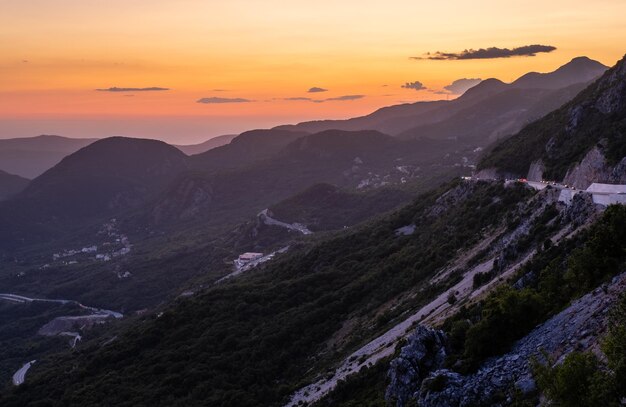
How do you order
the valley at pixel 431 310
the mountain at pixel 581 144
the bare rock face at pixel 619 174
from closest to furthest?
the valley at pixel 431 310, the bare rock face at pixel 619 174, the mountain at pixel 581 144

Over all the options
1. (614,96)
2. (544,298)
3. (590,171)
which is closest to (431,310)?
(544,298)

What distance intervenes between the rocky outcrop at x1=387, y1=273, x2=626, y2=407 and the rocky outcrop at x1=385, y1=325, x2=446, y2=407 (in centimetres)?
256

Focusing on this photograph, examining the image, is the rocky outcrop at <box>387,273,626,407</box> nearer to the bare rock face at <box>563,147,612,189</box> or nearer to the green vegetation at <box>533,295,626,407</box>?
the green vegetation at <box>533,295,626,407</box>

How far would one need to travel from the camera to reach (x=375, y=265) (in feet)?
294

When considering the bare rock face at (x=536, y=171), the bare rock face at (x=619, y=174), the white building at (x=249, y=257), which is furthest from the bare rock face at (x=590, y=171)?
the white building at (x=249, y=257)

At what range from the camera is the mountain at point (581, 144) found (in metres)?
65.8

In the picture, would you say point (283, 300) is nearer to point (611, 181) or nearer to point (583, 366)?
point (611, 181)

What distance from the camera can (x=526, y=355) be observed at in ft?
96.8

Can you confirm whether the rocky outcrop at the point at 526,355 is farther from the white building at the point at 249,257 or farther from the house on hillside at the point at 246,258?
the white building at the point at 249,257

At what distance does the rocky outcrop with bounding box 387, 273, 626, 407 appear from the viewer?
27656 mm

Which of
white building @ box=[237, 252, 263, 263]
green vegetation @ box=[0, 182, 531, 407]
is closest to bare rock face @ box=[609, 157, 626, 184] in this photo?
green vegetation @ box=[0, 182, 531, 407]

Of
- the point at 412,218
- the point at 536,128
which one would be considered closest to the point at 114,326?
the point at 412,218

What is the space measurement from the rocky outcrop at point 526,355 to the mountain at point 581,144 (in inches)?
1333

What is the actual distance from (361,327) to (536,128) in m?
63.2
